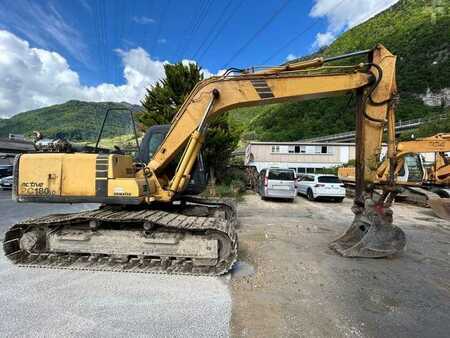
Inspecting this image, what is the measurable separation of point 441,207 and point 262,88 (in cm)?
952

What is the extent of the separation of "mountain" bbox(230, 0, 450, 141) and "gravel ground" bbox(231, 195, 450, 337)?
56.2 m

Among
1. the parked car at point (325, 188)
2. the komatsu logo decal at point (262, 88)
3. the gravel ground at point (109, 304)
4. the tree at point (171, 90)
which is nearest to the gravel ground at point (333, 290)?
the gravel ground at point (109, 304)

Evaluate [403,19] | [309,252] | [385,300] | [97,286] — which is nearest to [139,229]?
[97,286]

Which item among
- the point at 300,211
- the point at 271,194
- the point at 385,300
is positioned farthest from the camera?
the point at 271,194

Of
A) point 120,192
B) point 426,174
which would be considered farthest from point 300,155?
point 120,192

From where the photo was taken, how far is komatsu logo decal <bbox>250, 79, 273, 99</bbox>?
18.7 ft

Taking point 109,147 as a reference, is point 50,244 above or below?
below

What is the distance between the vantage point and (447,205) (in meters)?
10.7

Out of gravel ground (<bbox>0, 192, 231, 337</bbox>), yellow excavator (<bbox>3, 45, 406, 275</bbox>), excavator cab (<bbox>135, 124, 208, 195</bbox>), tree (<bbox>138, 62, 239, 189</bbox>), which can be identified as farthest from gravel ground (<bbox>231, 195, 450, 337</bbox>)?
tree (<bbox>138, 62, 239, 189</bbox>)

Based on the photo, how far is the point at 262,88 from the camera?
571cm

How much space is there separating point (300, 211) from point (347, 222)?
2.44 metres

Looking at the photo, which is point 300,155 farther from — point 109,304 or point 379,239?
→ point 109,304

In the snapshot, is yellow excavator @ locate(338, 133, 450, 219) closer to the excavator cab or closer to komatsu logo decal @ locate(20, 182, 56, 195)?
the excavator cab

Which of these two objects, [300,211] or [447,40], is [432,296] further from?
[447,40]
